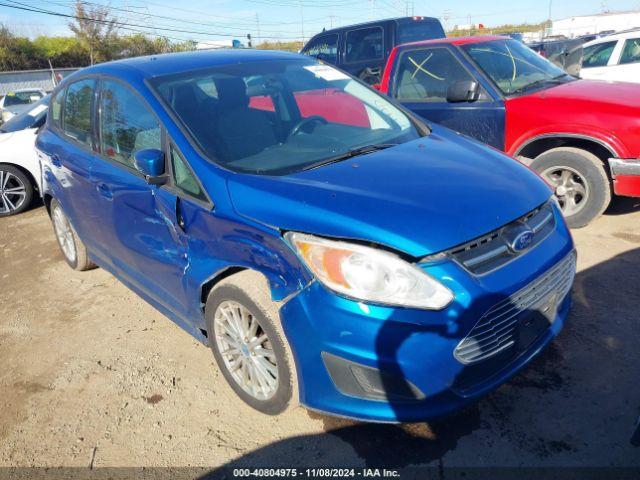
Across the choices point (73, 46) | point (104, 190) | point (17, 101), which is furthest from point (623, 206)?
point (73, 46)

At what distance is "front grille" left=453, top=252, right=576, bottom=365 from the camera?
6.47 ft

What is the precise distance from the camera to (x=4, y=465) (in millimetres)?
2500

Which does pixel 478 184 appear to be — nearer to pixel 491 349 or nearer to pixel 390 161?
pixel 390 161

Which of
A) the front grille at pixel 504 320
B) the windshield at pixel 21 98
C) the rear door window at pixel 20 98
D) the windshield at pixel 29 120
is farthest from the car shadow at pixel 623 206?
the windshield at pixel 21 98

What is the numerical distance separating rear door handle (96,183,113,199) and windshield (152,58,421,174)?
30.3 inches

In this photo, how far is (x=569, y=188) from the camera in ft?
14.6

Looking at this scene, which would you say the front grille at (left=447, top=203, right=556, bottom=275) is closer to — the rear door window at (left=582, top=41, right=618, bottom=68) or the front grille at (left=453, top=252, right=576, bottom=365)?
the front grille at (left=453, top=252, right=576, bottom=365)

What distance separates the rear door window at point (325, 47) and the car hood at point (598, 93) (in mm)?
4771

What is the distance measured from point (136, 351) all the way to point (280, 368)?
1520 millimetres

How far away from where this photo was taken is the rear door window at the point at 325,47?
8656mm

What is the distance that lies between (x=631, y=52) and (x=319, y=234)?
1011 centimetres

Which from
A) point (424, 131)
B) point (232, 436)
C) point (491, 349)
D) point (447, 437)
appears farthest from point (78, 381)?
point (424, 131)

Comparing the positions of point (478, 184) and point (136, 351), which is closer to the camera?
point (478, 184)

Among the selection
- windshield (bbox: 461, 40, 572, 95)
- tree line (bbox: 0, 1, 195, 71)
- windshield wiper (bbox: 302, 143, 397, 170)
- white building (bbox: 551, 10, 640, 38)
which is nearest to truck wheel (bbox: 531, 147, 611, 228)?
windshield (bbox: 461, 40, 572, 95)
